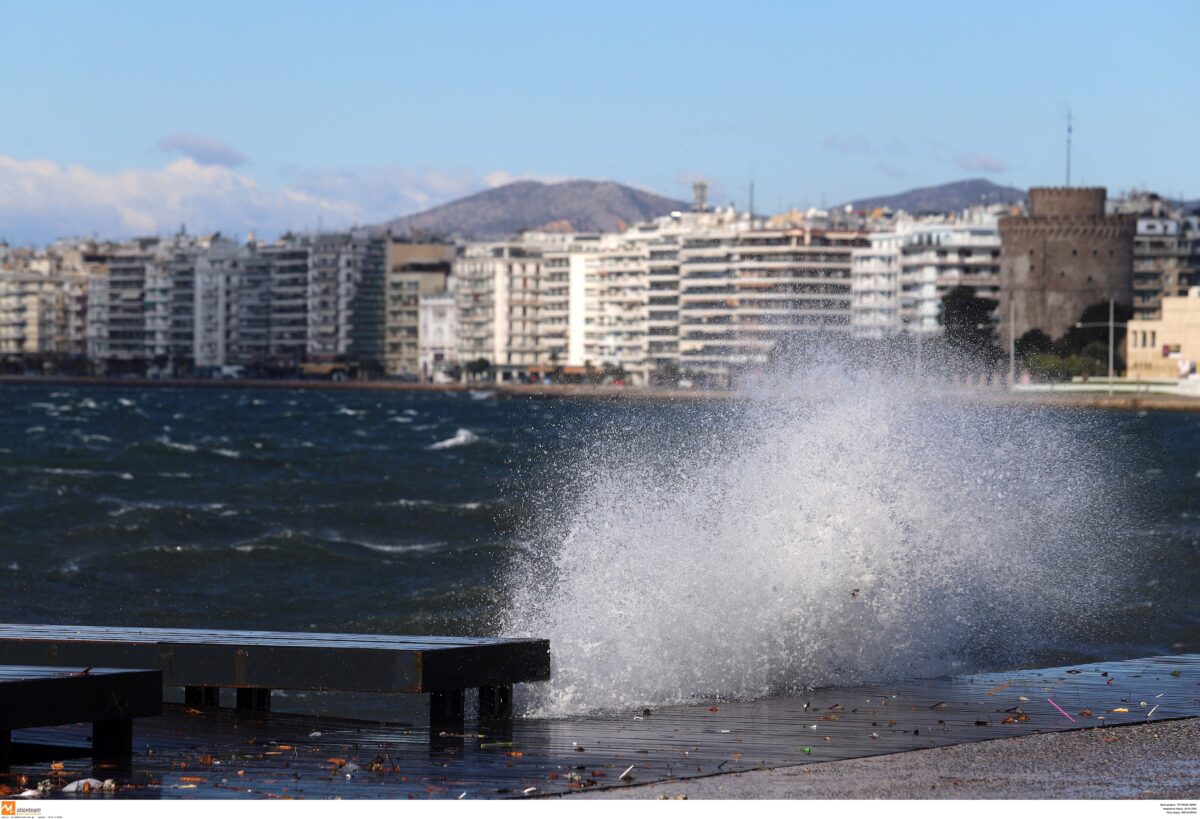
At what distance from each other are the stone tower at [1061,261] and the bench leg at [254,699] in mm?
157875

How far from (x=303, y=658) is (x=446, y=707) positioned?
0.80 m

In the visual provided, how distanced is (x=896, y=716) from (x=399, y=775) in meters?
3.32

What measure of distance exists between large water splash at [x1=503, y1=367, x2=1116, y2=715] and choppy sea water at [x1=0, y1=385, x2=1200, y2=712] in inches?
1.2

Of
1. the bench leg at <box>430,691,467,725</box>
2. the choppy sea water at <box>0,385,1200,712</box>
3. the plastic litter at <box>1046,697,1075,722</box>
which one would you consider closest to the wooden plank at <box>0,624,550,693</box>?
the bench leg at <box>430,691,467,725</box>

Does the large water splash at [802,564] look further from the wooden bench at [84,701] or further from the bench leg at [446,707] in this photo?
the wooden bench at [84,701]

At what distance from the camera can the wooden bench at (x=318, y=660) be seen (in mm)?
10969

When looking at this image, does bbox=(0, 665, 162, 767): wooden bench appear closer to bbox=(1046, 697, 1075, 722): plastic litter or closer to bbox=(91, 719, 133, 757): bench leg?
bbox=(91, 719, 133, 757): bench leg

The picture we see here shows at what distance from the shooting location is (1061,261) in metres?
170

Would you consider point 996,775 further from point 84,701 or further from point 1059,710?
point 84,701

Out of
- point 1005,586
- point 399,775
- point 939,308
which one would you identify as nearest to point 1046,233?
point 939,308

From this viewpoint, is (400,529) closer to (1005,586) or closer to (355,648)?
(1005,586)

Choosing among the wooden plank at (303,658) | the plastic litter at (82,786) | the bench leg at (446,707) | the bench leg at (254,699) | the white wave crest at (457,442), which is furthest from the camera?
the white wave crest at (457,442)

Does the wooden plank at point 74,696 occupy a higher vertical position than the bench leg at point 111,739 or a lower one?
higher

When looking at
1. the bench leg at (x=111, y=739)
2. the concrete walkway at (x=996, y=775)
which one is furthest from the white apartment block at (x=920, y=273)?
the bench leg at (x=111, y=739)
